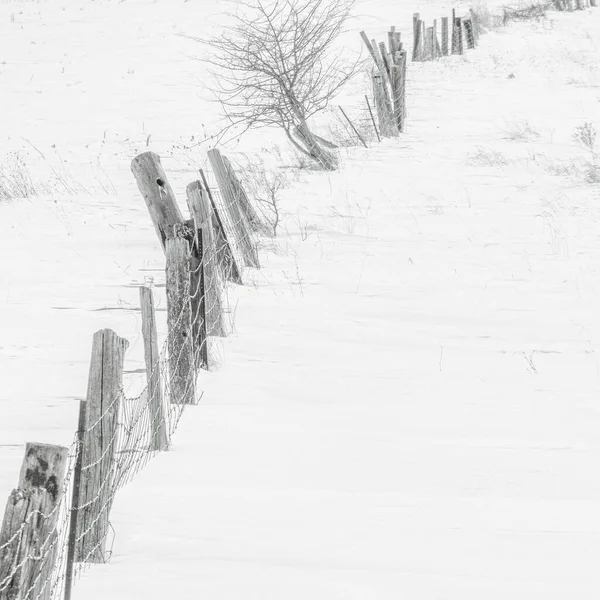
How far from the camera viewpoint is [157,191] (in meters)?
5.83

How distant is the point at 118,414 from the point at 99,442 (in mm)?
108

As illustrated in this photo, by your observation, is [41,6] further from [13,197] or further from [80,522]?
[80,522]

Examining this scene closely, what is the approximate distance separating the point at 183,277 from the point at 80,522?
2.06 meters

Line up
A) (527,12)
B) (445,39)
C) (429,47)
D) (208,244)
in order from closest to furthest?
(208,244) < (429,47) < (445,39) < (527,12)

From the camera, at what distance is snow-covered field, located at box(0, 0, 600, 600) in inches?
134

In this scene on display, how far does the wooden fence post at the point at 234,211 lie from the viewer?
7918 mm

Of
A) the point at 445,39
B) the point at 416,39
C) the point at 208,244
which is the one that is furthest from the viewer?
the point at 445,39

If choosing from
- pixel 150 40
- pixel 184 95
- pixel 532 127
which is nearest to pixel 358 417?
pixel 532 127

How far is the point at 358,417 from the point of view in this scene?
4984 mm

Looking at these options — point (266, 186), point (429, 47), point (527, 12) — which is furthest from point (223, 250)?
point (527, 12)

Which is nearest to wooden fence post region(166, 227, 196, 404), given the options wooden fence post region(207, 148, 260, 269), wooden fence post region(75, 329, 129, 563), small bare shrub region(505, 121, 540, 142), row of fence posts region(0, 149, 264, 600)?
row of fence posts region(0, 149, 264, 600)

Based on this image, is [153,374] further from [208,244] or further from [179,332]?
[208,244]

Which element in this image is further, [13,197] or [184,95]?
[184,95]

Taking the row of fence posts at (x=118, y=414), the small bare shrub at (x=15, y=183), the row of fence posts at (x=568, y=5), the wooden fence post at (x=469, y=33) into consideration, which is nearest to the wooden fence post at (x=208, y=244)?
the row of fence posts at (x=118, y=414)
